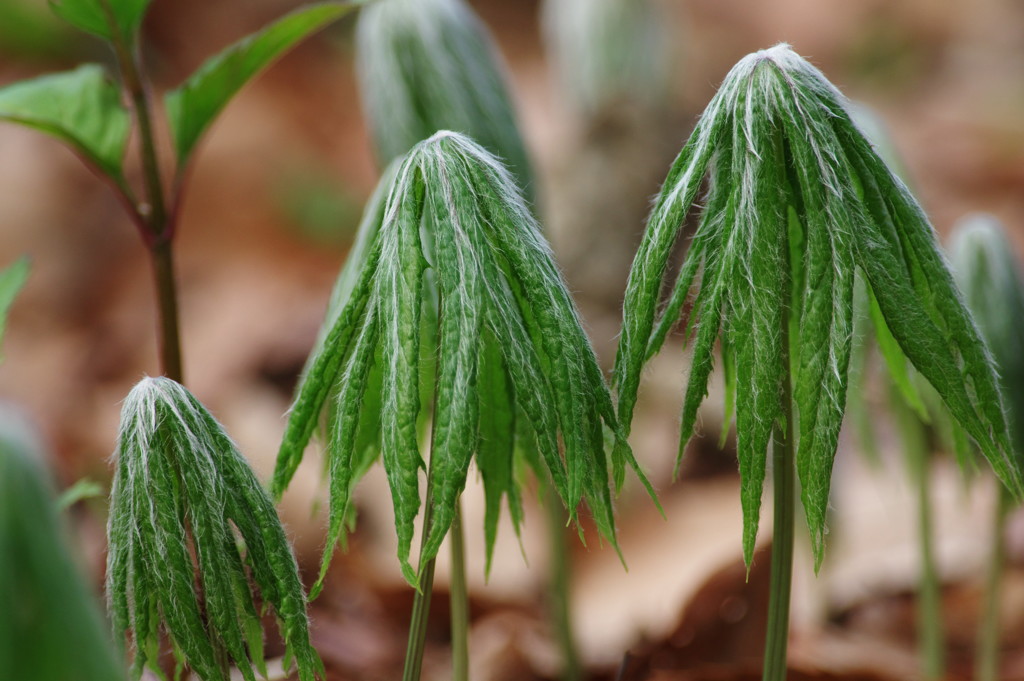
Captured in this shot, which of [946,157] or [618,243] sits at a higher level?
[946,157]

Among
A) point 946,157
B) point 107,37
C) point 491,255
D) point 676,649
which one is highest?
point 946,157

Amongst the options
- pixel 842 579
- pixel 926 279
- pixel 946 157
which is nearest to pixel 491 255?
pixel 926 279

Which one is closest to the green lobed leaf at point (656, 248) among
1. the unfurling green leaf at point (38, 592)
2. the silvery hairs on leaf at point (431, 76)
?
the unfurling green leaf at point (38, 592)

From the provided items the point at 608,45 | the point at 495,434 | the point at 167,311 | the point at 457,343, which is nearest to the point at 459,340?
the point at 457,343

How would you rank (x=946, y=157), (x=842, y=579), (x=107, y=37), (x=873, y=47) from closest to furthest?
(x=107, y=37) < (x=842, y=579) < (x=946, y=157) < (x=873, y=47)

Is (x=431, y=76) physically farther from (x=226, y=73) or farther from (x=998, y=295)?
(x=998, y=295)

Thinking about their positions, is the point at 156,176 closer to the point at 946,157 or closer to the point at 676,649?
the point at 676,649

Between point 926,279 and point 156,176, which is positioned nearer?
point 926,279
